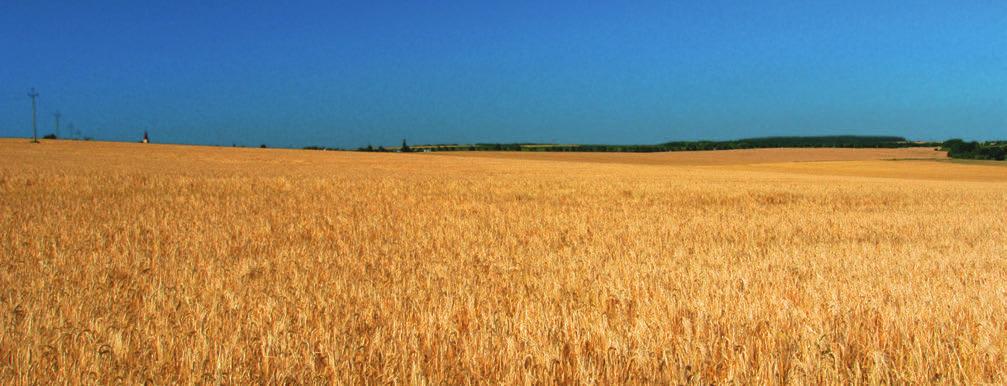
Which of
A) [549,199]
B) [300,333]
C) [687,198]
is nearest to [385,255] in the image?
[300,333]

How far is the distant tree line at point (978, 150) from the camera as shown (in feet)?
244

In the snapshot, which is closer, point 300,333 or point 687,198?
point 300,333

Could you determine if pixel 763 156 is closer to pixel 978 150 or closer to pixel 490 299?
pixel 978 150

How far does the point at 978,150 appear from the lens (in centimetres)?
7681

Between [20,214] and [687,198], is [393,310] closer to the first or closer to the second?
[20,214]

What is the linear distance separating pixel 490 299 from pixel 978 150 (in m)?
90.0

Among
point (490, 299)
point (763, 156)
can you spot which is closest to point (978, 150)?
point (763, 156)

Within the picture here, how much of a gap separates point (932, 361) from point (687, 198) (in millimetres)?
16783

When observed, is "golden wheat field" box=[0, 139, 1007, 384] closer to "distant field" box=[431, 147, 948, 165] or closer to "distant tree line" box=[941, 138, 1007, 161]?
"distant field" box=[431, 147, 948, 165]

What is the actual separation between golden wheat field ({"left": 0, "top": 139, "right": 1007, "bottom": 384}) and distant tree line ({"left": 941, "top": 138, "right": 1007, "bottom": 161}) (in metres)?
76.7

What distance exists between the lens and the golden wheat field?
382 cm

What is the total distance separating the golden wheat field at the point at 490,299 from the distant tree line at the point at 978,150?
7671cm

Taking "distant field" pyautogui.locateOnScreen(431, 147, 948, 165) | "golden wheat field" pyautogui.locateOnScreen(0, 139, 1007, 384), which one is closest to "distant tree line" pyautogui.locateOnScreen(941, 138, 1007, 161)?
"distant field" pyautogui.locateOnScreen(431, 147, 948, 165)

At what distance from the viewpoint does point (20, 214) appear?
486 inches
